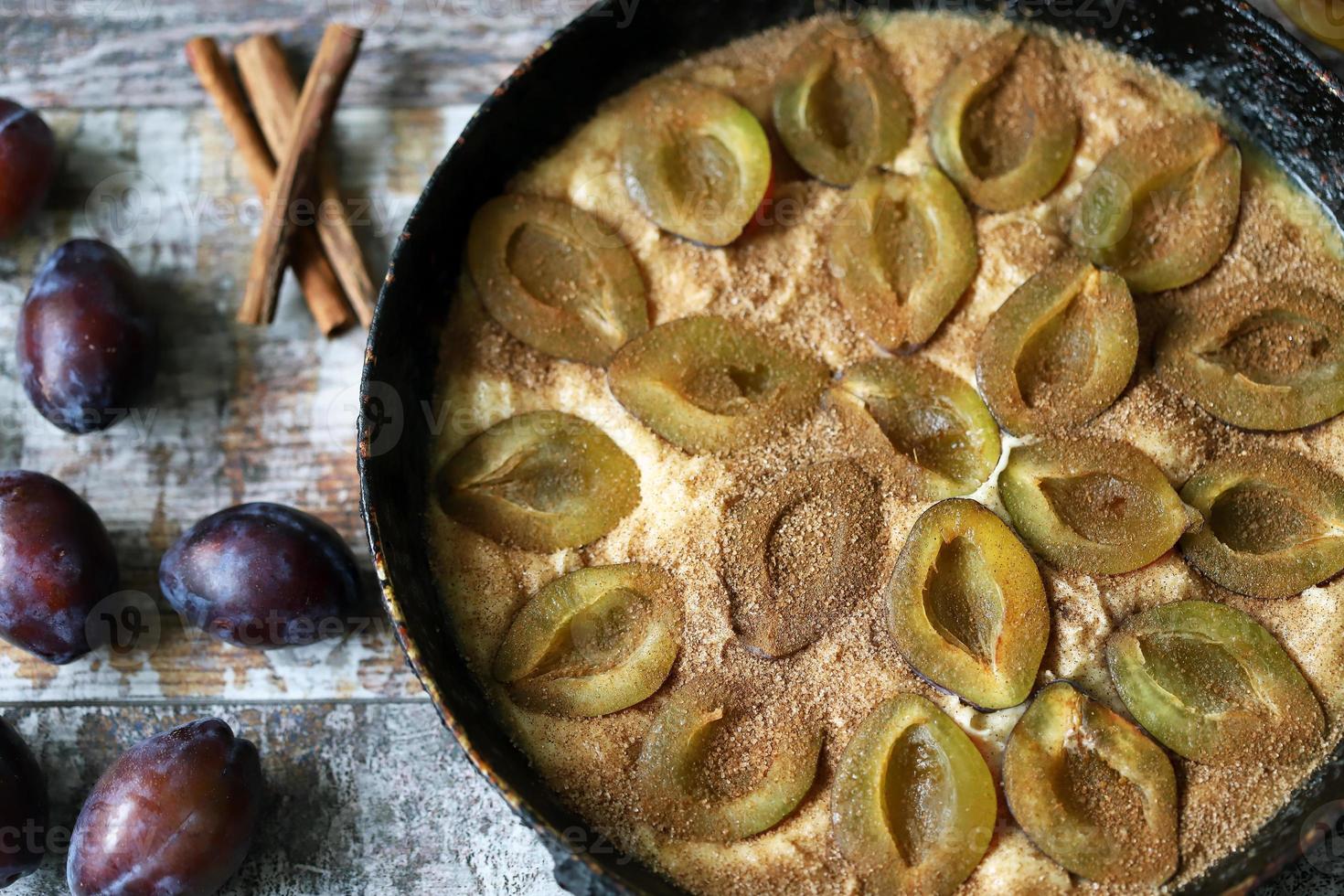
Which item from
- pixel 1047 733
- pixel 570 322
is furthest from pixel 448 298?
pixel 1047 733

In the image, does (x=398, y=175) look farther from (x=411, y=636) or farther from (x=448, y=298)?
(x=411, y=636)

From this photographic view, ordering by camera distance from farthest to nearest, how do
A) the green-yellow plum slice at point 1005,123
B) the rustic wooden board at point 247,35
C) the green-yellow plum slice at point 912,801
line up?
1. the rustic wooden board at point 247,35
2. the green-yellow plum slice at point 1005,123
3. the green-yellow plum slice at point 912,801

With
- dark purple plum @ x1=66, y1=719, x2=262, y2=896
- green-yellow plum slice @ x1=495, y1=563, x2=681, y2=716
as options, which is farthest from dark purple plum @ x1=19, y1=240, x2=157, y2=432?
green-yellow plum slice @ x1=495, y1=563, x2=681, y2=716

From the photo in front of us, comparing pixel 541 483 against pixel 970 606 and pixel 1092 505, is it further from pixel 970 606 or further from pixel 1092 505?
pixel 1092 505

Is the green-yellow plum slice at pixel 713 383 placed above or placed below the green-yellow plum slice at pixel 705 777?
above

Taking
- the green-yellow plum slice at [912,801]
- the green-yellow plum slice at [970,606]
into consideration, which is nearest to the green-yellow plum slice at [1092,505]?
the green-yellow plum slice at [970,606]

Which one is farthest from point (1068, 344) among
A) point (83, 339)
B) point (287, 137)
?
point (83, 339)

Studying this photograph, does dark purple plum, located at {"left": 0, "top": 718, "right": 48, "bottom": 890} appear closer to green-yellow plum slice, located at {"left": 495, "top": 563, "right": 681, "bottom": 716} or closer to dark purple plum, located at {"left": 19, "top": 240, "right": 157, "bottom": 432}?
dark purple plum, located at {"left": 19, "top": 240, "right": 157, "bottom": 432}

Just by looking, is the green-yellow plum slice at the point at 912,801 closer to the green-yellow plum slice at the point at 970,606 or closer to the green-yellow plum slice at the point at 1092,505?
the green-yellow plum slice at the point at 970,606
